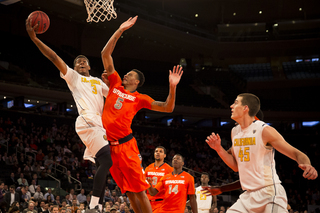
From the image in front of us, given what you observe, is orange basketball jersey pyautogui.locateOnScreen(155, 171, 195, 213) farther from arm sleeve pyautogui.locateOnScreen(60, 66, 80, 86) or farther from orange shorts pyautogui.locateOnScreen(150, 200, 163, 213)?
arm sleeve pyautogui.locateOnScreen(60, 66, 80, 86)

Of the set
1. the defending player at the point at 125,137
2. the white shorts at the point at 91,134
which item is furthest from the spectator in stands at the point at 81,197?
the white shorts at the point at 91,134

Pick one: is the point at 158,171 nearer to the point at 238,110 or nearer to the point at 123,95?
the point at 123,95

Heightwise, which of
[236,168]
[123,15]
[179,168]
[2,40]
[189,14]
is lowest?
[179,168]

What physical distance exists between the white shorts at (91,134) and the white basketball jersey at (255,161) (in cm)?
179

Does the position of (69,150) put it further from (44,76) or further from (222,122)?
(222,122)

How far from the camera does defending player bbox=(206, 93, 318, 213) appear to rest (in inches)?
146

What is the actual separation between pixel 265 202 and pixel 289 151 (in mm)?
618

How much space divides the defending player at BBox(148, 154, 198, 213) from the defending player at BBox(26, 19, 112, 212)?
298cm

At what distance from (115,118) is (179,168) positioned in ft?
11.0

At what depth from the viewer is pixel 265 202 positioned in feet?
12.2

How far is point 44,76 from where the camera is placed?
76.6 feet

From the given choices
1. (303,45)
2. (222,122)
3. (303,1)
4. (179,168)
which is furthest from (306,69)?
(179,168)

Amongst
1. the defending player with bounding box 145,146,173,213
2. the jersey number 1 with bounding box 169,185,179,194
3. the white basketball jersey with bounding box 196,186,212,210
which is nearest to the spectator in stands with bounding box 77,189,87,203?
the white basketball jersey with bounding box 196,186,212,210

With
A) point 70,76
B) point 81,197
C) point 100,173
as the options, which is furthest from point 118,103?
point 81,197
